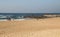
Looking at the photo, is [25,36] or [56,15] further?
[56,15]

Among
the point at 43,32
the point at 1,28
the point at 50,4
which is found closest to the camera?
the point at 1,28

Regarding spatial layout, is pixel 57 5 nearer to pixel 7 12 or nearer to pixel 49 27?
pixel 49 27

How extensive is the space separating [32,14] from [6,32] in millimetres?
227

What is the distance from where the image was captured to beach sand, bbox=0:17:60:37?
585 millimetres

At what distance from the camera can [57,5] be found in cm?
79

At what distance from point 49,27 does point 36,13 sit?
5.3 inches

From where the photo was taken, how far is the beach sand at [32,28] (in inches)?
23.0

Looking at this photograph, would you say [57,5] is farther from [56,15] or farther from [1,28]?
[1,28]

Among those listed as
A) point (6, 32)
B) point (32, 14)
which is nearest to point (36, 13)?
point (32, 14)

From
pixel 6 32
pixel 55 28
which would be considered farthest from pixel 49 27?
pixel 6 32

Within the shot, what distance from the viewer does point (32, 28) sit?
0.65m

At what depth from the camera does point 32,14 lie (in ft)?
2.31

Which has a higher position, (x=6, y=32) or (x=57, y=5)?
(x=57, y=5)

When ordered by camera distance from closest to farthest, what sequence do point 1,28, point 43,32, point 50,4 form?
1. point 1,28
2. point 43,32
3. point 50,4
